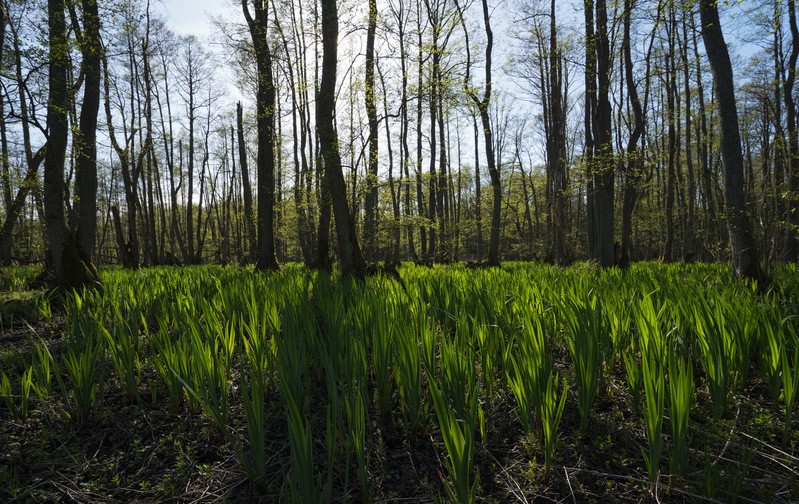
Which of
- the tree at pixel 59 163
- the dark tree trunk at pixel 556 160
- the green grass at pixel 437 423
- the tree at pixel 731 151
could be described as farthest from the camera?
the dark tree trunk at pixel 556 160

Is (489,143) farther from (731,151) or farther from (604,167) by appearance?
(731,151)

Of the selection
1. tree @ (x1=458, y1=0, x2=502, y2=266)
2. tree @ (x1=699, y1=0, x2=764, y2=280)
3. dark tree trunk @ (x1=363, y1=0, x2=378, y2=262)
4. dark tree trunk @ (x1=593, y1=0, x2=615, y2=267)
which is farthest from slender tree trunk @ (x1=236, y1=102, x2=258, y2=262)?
tree @ (x1=699, y1=0, x2=764, y2=280)

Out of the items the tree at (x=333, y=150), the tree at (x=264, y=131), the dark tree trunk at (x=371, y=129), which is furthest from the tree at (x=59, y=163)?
the dark tree trunk at (x=371, y=129)

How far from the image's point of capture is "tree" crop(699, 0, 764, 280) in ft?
13.7

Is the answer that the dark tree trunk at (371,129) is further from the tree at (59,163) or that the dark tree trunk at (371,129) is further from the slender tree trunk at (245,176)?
the slender tree trunk at (245,176)

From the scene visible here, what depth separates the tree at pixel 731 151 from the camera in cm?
418

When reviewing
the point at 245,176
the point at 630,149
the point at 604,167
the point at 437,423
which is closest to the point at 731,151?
the point at 604,167

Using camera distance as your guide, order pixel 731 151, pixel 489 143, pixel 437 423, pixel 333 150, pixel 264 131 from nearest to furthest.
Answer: pixel 437 423
pixel 731 151
pixel 333 150
pixel 264 131
pixel 489 143

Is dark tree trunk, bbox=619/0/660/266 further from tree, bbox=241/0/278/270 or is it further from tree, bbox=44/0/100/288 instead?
tree, bbox=44/0/100/288

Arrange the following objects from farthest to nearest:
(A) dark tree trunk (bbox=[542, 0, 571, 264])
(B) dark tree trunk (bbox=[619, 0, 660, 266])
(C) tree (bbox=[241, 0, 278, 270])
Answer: (A) dark tree trunk (bbox=[542, 0, 571, 264]), (C) tree (bbox=[241, 0, 278, 270]), (B) dark tree trunk (bbox=[619, 0, 660, 266])

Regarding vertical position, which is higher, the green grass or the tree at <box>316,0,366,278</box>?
the tree at <box>316,0,366,278</box>

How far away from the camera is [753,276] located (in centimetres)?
413

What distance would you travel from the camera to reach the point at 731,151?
4.24 meters

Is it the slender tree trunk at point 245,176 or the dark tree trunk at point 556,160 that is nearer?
the dark tree trunk at point 556,160
